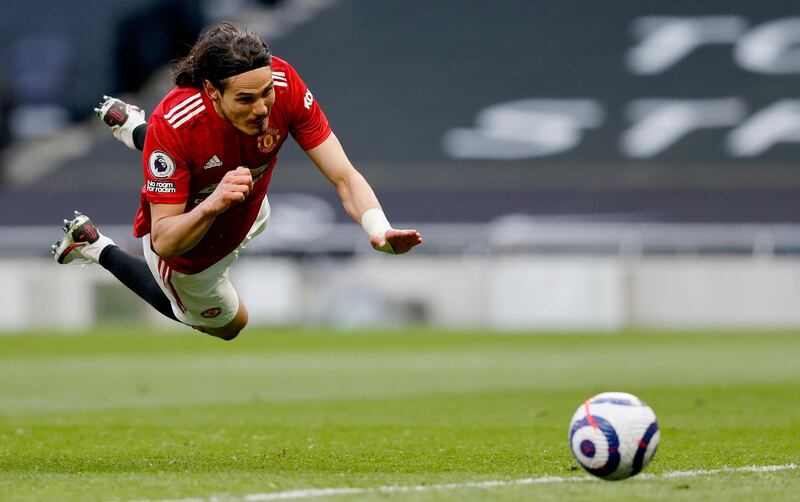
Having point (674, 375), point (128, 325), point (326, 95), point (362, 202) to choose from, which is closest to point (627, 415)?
point (362, 202)

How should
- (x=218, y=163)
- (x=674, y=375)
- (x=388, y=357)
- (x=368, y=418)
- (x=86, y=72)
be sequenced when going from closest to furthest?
(x=218, y=163) < (x=368, y=418) < (x=674, y=375) < (x=388, y=357) < (x=86, y=72)

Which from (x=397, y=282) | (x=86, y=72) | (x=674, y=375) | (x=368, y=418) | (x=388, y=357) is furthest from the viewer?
(x=86, y=72)

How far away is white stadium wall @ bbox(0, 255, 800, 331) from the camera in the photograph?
23.6 meters

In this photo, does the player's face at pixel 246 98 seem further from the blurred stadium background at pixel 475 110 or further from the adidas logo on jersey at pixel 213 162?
the blurred stadium background at pixel 475 110

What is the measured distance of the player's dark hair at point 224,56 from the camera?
21.7 feet

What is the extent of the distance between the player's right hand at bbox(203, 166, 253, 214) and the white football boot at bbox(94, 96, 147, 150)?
230 centimetres

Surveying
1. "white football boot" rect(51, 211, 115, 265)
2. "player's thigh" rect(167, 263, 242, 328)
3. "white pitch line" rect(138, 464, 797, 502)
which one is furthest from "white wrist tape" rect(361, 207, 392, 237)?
"white football boot" rect(51, 211, 115, 265)

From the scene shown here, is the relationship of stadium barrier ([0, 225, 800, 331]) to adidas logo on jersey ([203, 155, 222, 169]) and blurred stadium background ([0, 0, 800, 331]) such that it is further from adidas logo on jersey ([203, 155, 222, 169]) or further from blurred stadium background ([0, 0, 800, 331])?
adidas logo on jersey ([203, 155, 222, 169])

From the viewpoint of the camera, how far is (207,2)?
31.9 metres

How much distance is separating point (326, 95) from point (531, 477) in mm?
26955

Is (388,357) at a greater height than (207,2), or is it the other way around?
(207,2)

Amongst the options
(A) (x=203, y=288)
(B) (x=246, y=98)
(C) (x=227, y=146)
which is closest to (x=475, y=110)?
(A) (x=203, y=288)

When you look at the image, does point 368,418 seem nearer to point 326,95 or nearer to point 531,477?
point 531,477

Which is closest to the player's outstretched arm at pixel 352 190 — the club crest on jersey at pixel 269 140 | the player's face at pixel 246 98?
the club crest on jersey at pixel 269 140
